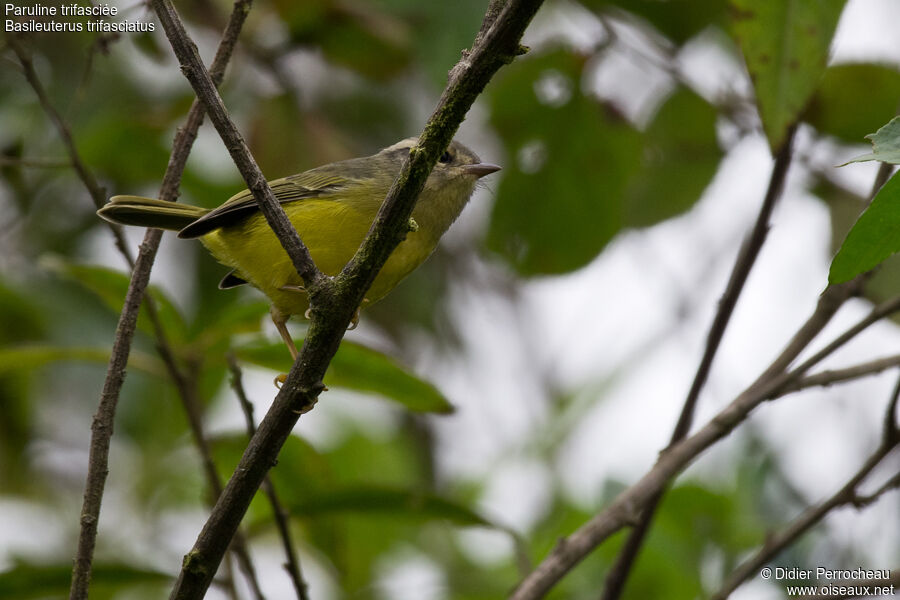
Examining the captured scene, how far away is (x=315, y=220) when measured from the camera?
348 centimetres

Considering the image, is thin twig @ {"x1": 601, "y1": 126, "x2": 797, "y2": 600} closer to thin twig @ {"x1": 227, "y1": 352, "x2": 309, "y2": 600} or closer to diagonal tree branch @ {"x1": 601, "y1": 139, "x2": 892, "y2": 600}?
diagonal tree branch @ {"x1": 601, "y1": 139, "x2": 892, "y2": 600}

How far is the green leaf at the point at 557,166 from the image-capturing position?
11.8 ft

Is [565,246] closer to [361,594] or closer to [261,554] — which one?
[361,594]

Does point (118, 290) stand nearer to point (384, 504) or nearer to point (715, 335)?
point (384, 504)

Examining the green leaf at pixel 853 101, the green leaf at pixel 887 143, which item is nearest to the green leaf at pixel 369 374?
the green leaf at pixel 853 101

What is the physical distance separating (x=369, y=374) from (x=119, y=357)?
1002 millimetres

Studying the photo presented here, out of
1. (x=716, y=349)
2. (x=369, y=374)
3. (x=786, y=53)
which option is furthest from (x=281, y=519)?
(x=786, y=53)

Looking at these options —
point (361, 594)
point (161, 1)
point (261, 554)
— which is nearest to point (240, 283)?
point (361, 594)

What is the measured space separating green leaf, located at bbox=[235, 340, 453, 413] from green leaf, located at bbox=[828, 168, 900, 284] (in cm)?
165

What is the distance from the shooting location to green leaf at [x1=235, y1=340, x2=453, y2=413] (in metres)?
3.03

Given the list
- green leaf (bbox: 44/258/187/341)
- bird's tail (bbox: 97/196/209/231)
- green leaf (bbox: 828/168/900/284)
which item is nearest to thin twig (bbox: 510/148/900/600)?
green leaf (bbox: 828/168/900/284)

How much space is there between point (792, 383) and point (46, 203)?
4382mm

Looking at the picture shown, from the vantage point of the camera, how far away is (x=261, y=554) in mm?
6242

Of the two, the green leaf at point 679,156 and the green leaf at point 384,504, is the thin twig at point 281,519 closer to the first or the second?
the green leaf at point 384,504
